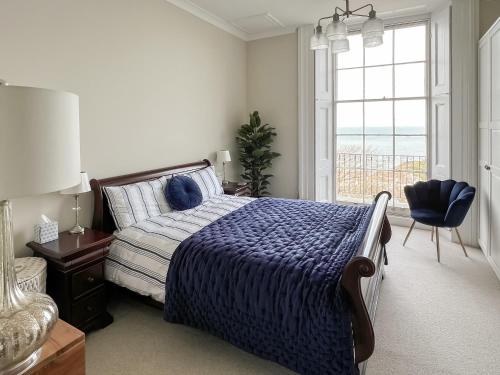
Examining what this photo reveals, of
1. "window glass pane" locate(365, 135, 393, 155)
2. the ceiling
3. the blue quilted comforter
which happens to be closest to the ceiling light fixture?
the ceiling

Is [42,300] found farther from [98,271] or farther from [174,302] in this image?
[98,271]

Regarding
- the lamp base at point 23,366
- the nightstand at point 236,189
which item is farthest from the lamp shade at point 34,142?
the nightstand at point 236,189

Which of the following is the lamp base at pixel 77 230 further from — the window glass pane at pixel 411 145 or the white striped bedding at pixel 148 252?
the window glass pane at pixel 411 145

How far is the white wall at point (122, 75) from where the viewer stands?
2428 millimetres

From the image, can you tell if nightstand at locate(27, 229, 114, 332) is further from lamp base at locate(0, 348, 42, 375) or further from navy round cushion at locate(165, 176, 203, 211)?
lamp base at locate(0, 348, 42, 375)

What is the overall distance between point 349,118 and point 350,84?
51 cm

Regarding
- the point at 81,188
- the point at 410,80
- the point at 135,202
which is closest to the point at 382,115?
the point at 410,80

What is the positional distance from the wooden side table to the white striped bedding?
1019mm

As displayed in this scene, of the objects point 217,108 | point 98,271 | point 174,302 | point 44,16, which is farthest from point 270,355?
point 217,108

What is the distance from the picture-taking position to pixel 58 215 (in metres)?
2.65

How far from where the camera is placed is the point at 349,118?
16.7 ft

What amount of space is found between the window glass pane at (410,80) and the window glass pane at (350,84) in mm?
504

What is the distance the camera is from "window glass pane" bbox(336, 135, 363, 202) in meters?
5.17

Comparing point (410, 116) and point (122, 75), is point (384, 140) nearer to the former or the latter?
point (410, 116)
